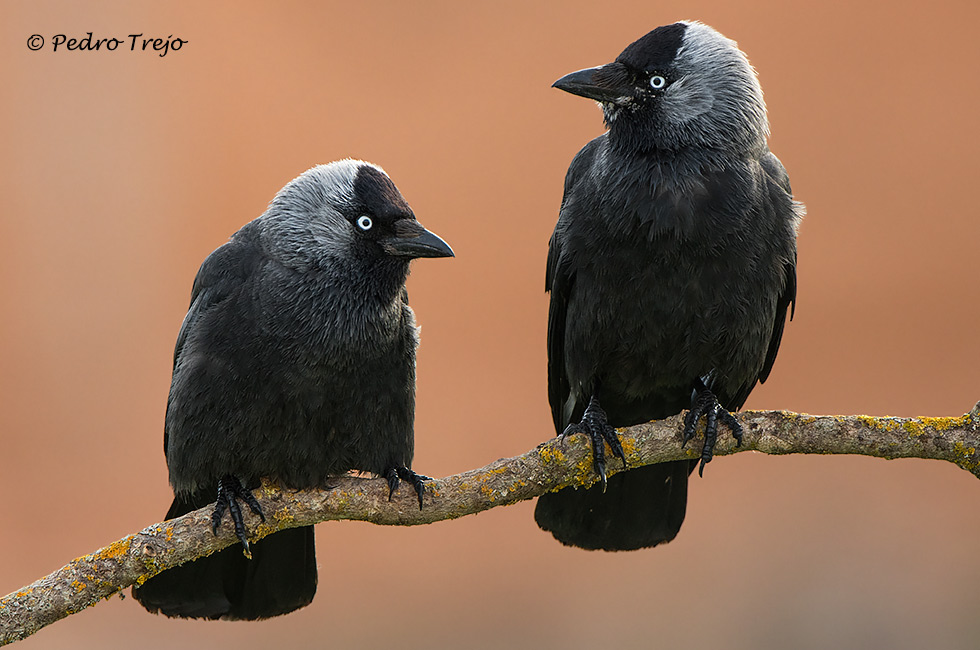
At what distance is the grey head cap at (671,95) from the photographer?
378 cm

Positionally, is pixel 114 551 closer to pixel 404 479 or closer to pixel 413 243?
pixel 404 479

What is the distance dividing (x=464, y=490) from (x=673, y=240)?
112cm

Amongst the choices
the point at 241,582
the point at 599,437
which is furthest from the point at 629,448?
the point at 241,582

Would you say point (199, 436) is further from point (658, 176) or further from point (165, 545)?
point (658, 176)

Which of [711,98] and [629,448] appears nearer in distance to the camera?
[629,448]

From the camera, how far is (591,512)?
165 inches

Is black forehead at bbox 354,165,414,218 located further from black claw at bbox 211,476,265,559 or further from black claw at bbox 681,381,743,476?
black claw at bbox 681,381,743,476

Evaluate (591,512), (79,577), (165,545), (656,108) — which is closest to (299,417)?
(165,545)

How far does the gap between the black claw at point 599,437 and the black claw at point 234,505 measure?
3.64ft

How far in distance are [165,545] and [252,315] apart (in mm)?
843

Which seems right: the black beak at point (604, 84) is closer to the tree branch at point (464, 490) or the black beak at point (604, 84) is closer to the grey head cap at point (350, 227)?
the grey head cap at point (350, 227)

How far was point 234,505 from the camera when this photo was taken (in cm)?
349

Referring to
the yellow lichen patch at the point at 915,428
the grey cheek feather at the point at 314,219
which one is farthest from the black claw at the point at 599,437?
the grey cheek feather at the point at 314,219

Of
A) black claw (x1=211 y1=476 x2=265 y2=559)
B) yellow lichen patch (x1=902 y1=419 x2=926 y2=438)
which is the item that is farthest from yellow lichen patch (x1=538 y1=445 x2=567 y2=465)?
yellow lichen patch (x1=902 y1=419 x2=926 y2=438)
